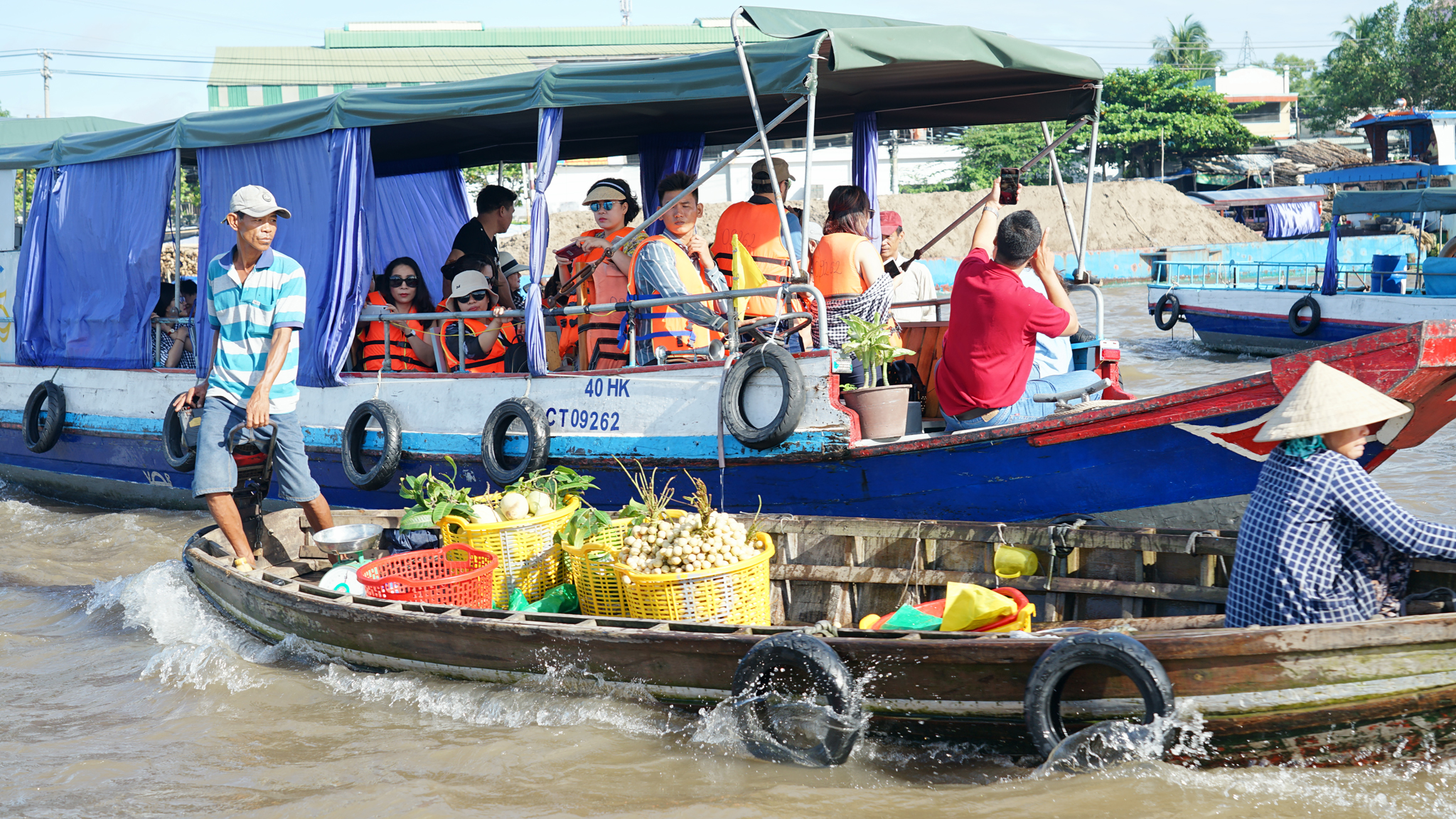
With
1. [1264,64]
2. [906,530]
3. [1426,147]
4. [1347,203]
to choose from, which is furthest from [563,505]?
[1264,64]

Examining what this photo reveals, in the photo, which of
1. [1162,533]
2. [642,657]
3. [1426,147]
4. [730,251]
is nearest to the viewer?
[642,657]

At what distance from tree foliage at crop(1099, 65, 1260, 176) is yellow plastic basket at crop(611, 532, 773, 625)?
39395mm

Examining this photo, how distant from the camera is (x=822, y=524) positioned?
502cm

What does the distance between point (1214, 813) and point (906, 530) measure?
1.76 meters

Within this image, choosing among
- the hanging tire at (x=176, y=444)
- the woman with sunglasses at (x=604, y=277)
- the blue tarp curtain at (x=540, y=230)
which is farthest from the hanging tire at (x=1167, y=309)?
the hanging tire at (x=176, y=444)

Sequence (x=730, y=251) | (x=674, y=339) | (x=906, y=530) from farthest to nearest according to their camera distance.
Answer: (x=730, y=251)
(x=674, y=339)
(x=906, y=530)

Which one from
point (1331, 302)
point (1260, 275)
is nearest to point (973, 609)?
point (1331, 302)

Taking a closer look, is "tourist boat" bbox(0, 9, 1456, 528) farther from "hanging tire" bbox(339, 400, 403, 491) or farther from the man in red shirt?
the man in red shirt

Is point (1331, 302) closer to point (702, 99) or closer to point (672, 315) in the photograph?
point (702, 99)

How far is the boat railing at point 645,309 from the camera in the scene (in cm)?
541

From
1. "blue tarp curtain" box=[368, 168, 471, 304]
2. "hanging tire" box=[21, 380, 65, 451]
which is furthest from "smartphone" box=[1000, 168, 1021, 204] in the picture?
"hanging tire" box=[21, 380, 65, 451]

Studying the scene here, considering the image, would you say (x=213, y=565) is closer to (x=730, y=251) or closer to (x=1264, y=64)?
(x=730, y=251)

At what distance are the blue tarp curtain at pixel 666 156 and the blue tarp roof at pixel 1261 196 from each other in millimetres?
31759

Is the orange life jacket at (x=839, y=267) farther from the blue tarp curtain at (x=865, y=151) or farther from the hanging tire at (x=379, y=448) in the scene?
the hanging tire at (x=379, y=448)
